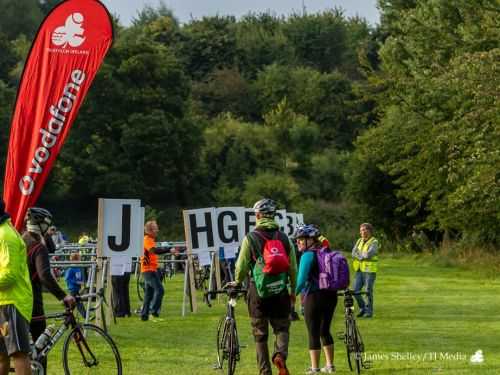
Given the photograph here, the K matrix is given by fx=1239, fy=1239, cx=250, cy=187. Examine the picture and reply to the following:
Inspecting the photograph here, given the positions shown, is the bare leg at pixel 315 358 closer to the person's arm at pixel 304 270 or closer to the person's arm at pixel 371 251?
the person's arm at pixel 304 270

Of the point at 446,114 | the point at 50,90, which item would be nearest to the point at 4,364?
the point at 50,90

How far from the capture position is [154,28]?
114m

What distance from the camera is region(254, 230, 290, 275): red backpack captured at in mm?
12578

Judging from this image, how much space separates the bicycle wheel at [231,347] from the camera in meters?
13.9

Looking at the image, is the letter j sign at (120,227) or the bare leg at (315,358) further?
the letter j sign at (120,227)

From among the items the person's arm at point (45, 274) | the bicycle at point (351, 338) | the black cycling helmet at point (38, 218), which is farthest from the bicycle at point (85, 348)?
the bicycle at point (351, 338)

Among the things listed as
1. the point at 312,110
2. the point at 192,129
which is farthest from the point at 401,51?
the point at 312,110

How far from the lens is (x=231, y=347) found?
551 inches

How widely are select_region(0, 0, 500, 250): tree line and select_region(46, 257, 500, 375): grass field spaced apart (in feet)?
29.6

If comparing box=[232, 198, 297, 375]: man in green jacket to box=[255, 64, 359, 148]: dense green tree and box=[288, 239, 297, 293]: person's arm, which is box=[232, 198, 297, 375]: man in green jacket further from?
box=[255, 64, 359, 148]: dense green tree

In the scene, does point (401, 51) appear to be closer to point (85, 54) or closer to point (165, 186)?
A: point (165, 186)

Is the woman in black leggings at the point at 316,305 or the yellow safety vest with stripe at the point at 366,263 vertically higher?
the yellow safety vest with stripe at the point at 366,263

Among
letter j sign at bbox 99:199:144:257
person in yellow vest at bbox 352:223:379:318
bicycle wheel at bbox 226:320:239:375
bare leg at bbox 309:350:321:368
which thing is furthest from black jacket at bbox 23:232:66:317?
person in yellow vest at bbox 352:223:379:318

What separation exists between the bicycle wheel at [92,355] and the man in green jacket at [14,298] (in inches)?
56.9
